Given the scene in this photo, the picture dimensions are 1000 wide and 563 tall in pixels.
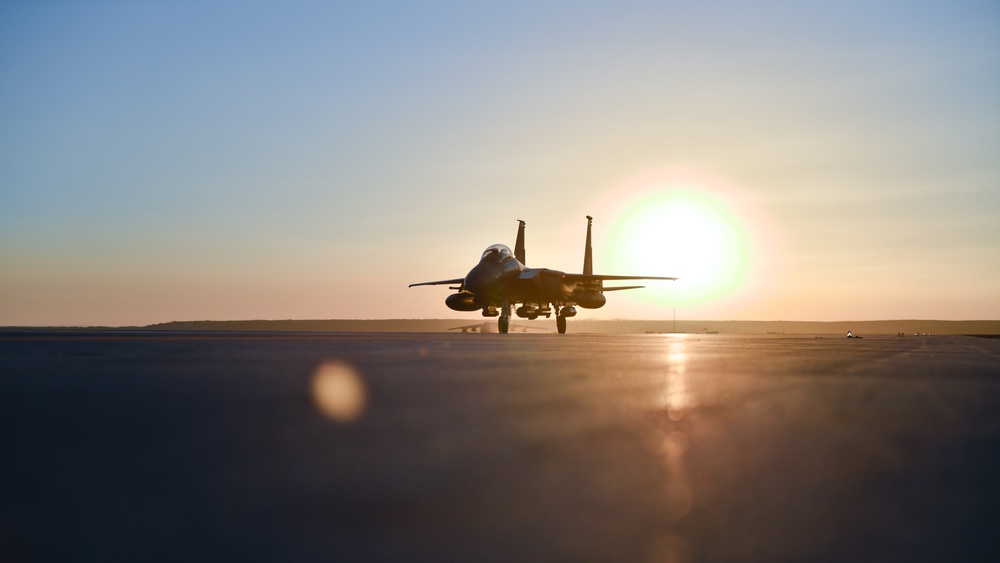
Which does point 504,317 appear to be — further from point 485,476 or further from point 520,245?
point 485,476

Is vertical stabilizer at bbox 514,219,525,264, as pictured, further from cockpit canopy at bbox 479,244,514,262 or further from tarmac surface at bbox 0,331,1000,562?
tarmac surface at bbox 0,331,1000,562

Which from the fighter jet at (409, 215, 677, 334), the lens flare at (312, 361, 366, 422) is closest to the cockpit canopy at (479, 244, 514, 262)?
the fighter jet at (409, 215, 677, 334)

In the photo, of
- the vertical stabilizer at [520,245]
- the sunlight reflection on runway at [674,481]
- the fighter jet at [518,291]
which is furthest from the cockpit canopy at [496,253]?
the sunlight reflection on runway at [674,481]

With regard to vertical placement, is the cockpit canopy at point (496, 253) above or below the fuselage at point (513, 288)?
above

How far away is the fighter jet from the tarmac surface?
3062cm

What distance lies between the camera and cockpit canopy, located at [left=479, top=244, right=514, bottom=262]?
127ft

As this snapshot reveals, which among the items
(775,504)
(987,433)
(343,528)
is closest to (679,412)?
(987,433)

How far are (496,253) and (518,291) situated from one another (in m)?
2.82

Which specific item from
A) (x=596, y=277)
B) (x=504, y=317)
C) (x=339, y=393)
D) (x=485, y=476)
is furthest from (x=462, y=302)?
(x=485, y=476)

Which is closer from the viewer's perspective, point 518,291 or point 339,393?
point 339,393

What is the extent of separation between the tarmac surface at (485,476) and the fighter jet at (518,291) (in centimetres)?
3062

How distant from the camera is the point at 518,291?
134ft

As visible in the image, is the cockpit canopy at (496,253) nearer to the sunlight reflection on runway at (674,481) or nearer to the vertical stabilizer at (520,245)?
the vertical stabilizer at (520,245)

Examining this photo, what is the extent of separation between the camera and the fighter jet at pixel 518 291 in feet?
124
